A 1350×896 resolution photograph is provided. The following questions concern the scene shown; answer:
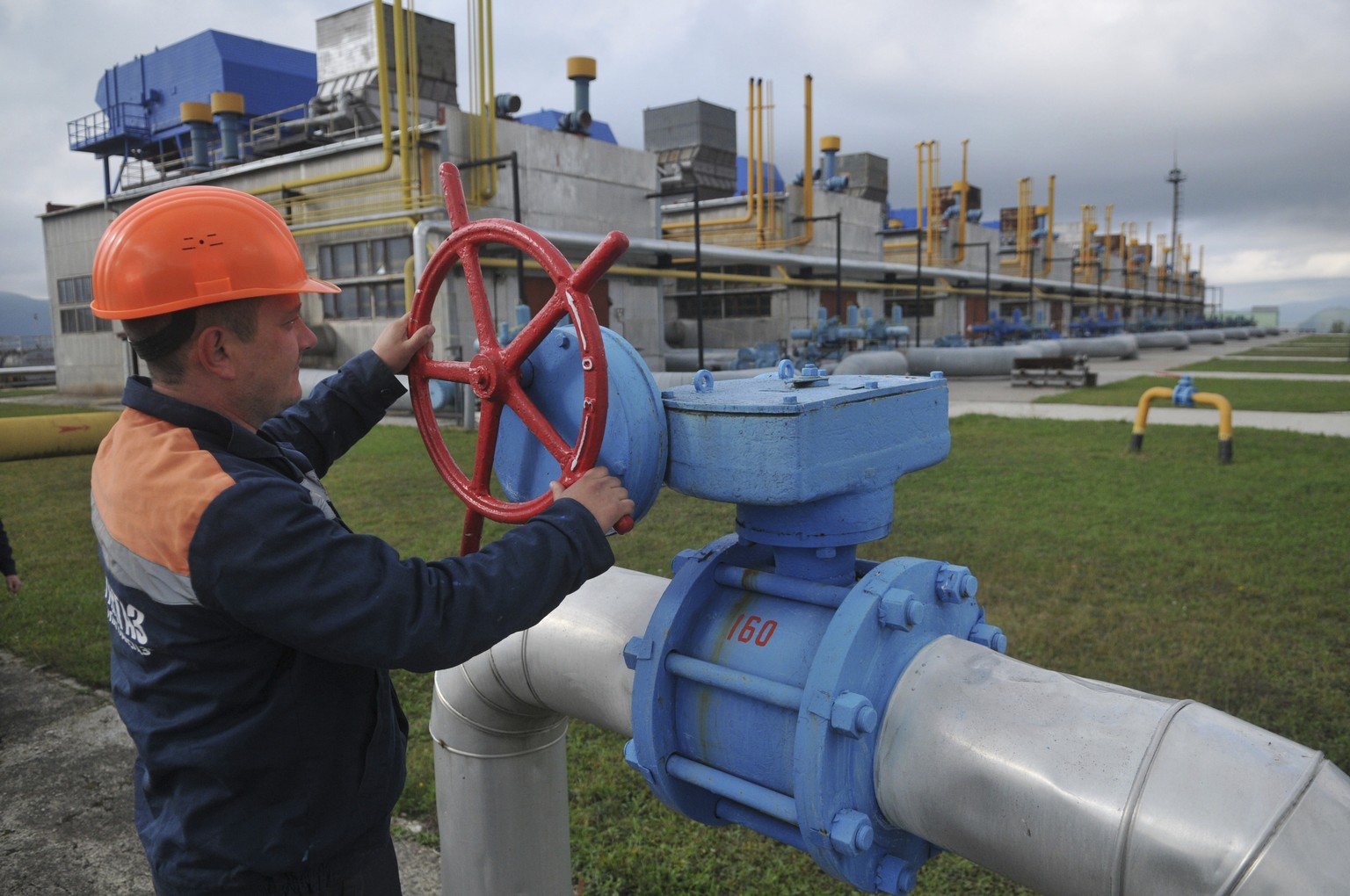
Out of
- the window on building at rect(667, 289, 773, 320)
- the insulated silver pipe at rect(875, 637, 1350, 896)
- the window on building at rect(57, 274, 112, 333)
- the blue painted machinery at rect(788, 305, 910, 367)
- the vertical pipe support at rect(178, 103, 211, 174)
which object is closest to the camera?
the insulated silver pipe at rect(875, 637, 1350, 896)

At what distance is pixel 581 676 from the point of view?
54.3 inches

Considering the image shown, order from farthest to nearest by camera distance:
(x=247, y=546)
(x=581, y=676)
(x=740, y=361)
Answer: (x=740, y=361), (x=581, y=676), (x=247, y=546)

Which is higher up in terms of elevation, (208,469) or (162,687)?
(208,469)

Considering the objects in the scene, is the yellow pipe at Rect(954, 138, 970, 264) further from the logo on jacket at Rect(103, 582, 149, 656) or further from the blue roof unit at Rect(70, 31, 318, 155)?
the logo on jacket at Rect(103, 582, 149, 656)

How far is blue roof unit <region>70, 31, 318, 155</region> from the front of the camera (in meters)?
16.4

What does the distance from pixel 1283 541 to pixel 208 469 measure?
16.0 feet

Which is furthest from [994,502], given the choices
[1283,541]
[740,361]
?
[740,361]

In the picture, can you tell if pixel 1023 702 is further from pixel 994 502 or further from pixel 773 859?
pixel 994 502

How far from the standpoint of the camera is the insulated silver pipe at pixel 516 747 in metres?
1.41

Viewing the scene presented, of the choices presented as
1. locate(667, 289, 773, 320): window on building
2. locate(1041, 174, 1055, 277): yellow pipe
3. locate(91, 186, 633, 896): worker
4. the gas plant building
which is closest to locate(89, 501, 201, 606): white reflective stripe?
locate(91, 186, 633, 896): worker

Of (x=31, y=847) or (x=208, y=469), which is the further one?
(x=31, y=847)

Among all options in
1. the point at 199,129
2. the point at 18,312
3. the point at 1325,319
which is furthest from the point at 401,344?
the point at 18,312

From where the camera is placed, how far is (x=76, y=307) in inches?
639

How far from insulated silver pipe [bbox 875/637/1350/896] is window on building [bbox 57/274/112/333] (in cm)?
1821
